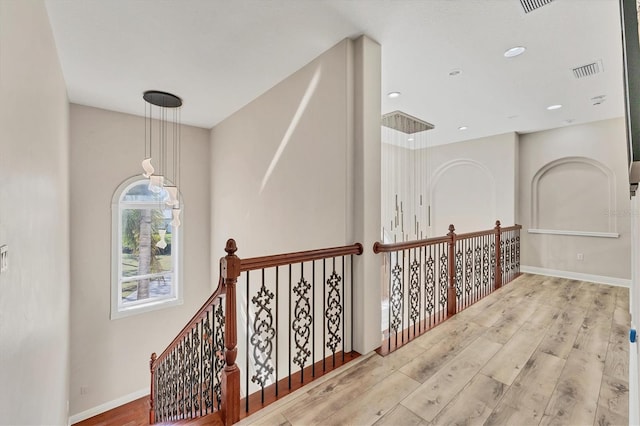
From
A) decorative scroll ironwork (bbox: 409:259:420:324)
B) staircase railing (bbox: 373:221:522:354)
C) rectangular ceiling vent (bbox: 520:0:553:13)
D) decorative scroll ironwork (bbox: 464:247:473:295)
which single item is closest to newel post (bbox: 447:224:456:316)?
staircase railing (bbox: 373:221:522:354)

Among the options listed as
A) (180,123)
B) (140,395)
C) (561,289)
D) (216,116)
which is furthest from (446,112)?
(140,395)

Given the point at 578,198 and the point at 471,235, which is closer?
the point at 471,235

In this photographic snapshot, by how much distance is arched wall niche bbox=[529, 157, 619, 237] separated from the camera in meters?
4.98

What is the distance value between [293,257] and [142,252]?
13.3 feet

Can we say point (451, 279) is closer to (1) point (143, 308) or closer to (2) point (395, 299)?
(2) point (395, 299)

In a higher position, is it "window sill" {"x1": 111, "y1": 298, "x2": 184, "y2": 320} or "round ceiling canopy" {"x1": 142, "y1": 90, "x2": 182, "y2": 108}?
"round ceiling canopy" {"x1": 142, "y1": 90, "x2": 182, "y2": 108}

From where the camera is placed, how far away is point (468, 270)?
4.38 metres

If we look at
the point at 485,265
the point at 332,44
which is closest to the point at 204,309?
the point at 332,44

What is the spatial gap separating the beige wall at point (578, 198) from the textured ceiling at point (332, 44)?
3.32 feet

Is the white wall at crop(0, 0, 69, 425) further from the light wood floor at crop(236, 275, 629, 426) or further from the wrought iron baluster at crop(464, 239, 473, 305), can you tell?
the wrought iron baluster at crop(464, 239, 473, 305)

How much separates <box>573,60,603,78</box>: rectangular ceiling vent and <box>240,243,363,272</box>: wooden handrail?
3209mm

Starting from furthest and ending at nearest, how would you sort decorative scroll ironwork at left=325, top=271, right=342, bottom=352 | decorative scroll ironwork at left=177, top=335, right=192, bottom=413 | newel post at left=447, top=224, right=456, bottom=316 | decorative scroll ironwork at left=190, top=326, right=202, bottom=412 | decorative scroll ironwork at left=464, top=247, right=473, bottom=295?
decorative scroll ironwork at left=464, top=247, right=473, bottom=295 < newel post at left=447, top=224, right=456, bottom=316 < decorative scroll ironwork at left=177, top=335, right=192, bottom=413 < decorative scroll ironwork at left=190, top=326, right=202, bottom=412 < decorative scroll ironwork at left=325, top=271, right=342, bottom=352

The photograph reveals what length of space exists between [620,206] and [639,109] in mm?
5779

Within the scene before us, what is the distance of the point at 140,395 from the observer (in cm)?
473
